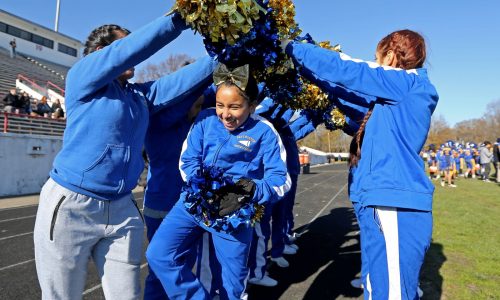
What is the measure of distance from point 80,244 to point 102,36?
4.37ft

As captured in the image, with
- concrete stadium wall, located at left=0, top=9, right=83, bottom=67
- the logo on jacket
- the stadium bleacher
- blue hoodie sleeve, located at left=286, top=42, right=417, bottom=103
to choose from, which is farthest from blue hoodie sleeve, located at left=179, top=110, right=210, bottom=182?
concrete stadium wall, located at left=0, top=9, right=83, bottom=67

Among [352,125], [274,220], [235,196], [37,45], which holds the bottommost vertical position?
[274,220]

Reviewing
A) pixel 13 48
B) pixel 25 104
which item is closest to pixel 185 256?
pixel 25 104

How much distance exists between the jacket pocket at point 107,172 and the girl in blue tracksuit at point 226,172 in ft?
1.54

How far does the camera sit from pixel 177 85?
8.93ft

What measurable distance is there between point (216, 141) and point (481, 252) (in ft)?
18.8

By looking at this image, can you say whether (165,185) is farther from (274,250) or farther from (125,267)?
(274,250)

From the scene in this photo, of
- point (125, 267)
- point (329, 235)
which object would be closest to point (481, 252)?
point (329, 235)

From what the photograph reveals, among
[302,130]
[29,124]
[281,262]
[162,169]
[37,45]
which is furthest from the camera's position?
[37,45]

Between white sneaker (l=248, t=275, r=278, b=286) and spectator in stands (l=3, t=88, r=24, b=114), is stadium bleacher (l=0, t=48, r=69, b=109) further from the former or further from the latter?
white sneaker (l=248, t=275, r=278, b=286)

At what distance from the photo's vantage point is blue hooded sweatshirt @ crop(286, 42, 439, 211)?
2207 mm

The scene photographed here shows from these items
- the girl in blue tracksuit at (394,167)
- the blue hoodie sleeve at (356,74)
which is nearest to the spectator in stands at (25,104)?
the blue hoodie sleeve at (356,74)

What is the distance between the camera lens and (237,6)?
2039 millimetres

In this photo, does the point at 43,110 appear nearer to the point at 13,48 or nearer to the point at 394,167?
the point at 13,48
